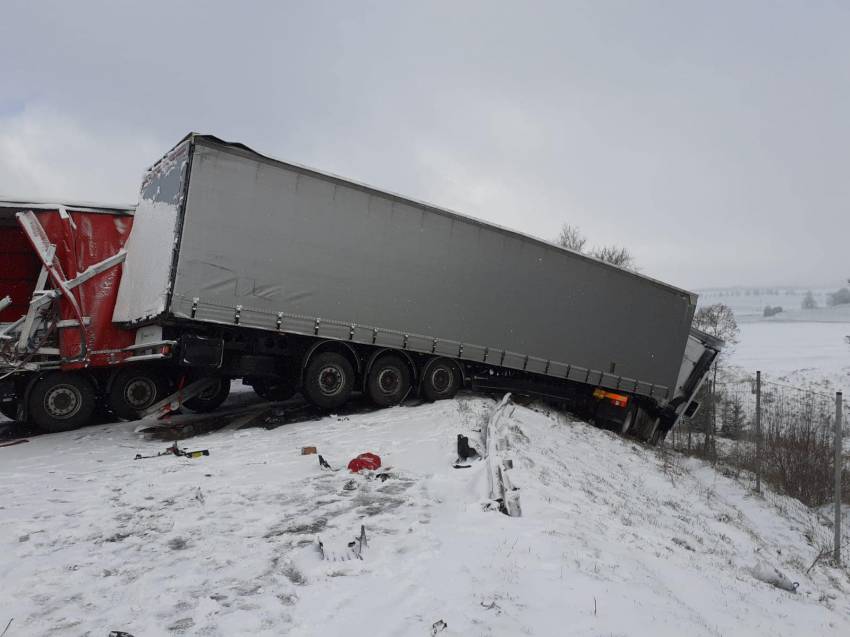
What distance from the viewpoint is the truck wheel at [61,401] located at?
8297 mm

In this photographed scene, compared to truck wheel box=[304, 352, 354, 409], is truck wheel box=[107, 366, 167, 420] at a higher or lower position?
lower

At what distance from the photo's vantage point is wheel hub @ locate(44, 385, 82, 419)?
27.5 feet

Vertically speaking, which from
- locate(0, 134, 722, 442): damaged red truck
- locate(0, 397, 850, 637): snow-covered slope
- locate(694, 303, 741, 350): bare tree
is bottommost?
locate(0, 397, 850, 637): snow-covered slope

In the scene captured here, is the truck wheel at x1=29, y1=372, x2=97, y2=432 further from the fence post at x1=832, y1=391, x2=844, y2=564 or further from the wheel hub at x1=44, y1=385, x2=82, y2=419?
the fence post at x1=832, y1=391, x2=844, y2=564

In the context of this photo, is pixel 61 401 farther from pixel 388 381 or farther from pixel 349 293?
pixel 388 381

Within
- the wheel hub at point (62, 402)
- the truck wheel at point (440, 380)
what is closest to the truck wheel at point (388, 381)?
the truck wheel at point (440, 380)

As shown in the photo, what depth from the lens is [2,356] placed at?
26.0ft

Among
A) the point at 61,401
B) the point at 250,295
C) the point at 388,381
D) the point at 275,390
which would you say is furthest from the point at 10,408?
the point at 388,381

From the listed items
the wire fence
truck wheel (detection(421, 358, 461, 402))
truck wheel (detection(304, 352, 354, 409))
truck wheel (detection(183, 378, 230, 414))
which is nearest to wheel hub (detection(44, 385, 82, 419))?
truck wheel (detection(183, 378, 230, 414))

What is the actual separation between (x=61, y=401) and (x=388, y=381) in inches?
202

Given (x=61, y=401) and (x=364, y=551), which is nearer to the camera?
(x=364, y=551)

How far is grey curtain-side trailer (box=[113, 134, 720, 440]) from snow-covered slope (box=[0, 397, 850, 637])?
1.74m

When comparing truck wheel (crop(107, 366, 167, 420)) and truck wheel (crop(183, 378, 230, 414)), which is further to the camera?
truck wheel (crop(183, 378, 230, 414))

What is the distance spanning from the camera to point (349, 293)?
918 centimetres
